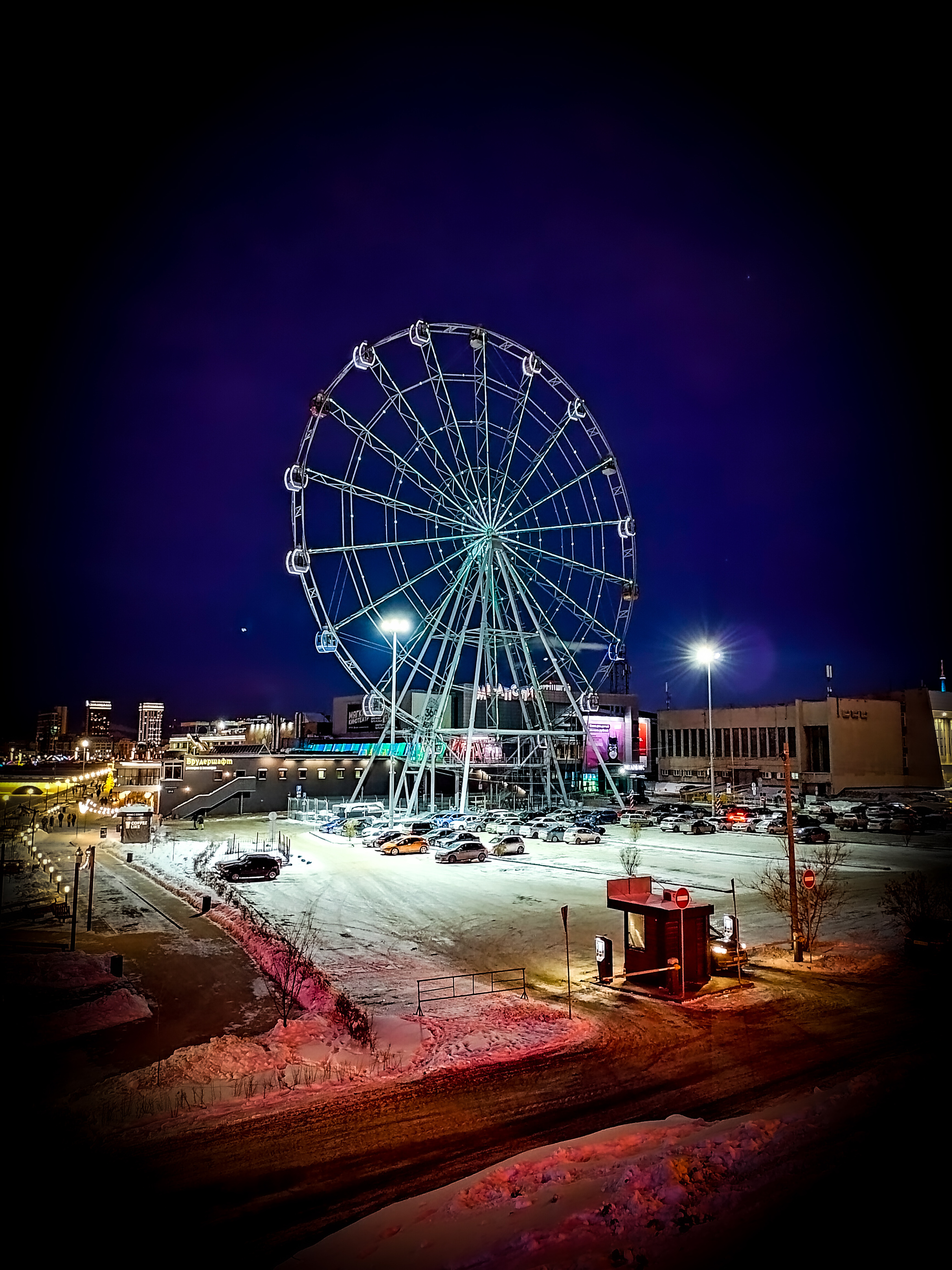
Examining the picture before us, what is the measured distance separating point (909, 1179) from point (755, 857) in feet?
93.9

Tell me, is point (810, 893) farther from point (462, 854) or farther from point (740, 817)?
point (740, 817)

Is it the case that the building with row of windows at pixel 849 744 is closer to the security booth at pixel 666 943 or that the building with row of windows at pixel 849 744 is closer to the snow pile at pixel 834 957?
the snow pile at pixel 834 957

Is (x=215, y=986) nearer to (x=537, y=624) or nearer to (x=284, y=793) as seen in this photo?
A: (x=537, y=624)

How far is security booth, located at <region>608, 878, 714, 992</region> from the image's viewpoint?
563 inches

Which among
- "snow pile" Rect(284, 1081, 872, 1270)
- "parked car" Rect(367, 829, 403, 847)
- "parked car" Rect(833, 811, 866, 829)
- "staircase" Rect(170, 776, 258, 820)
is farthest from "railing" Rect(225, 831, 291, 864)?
"parked car" Rect(833, 811, 866, 829)

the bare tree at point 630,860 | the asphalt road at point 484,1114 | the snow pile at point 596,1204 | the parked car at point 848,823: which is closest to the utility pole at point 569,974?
the asphalt road at point 484,1114

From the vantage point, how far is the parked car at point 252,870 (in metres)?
27.9

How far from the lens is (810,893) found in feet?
65.7

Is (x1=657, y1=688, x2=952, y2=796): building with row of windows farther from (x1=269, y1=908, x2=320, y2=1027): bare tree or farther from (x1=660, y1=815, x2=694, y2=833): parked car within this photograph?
(x1=269, y1=908, x2=320, y2=1027): bare tree

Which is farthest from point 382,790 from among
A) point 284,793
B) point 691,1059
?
point 691,1059

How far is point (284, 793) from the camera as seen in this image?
190 feet

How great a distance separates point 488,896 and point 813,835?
877 inches

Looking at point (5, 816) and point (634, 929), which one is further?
point (5, 816)

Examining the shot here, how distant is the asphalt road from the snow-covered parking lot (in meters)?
3.58
